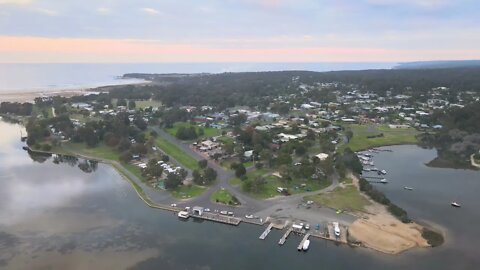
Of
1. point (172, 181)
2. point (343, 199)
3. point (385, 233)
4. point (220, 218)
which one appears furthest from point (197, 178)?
point (385, 233)

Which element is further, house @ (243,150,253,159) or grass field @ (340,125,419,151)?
grass field @ (340,125,419,151)

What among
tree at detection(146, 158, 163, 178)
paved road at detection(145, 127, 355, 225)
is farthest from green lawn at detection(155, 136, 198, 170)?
paved road at detection(145, 127, 355, 225)

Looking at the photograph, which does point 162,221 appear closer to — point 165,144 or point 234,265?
point 234,265

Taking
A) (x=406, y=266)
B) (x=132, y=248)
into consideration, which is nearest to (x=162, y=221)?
(x=132, y=248)

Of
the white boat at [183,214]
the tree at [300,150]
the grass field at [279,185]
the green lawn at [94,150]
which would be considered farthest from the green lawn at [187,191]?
the green lawn at [94,150]

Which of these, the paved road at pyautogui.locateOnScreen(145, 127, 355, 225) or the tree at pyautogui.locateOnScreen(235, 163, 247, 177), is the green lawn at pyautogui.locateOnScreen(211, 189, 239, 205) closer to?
the paved road at pyautogui.locateOnScreen(145, 127, 355, 225)
